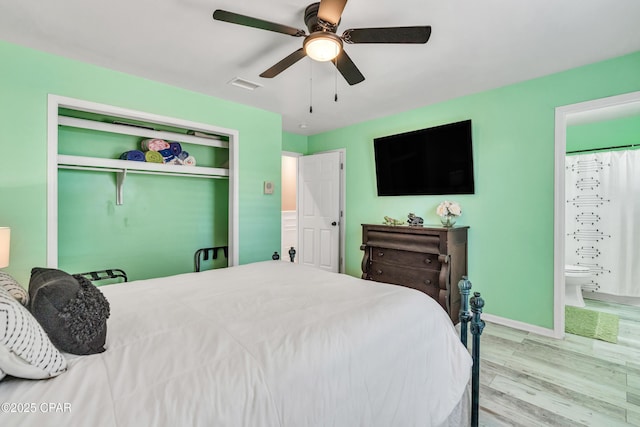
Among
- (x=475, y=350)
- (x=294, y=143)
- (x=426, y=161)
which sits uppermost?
(x=294, y=143)

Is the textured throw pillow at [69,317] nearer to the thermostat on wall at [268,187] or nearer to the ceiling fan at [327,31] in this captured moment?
the ceiling fan at [327,31]

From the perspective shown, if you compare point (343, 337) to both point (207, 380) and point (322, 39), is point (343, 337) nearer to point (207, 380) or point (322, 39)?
point (207, 380)

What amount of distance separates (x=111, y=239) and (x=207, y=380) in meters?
2.82

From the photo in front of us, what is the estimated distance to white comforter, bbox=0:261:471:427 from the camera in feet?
2.64

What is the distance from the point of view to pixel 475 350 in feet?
5.15

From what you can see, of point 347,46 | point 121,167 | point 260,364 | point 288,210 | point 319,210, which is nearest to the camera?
point 260,364

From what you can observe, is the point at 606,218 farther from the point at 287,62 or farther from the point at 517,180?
the point at 287,62

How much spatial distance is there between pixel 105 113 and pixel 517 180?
12.9ft

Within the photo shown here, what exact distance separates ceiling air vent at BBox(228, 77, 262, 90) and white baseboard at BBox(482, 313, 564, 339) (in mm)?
3378

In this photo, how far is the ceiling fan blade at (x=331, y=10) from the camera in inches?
58.4

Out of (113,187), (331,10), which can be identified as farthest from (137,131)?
(331,10)

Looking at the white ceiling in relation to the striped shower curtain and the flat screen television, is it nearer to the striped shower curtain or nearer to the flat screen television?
the flat screen television

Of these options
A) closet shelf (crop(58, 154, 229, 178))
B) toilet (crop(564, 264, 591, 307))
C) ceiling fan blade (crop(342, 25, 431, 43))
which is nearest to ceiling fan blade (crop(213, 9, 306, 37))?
ceiling fan blade (crop(342, 25, 431, 43))

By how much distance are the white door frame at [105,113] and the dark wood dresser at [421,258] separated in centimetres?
157
